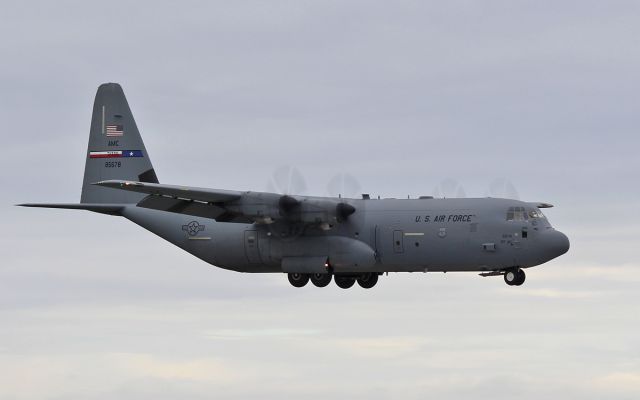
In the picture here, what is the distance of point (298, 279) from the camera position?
40.2 meters

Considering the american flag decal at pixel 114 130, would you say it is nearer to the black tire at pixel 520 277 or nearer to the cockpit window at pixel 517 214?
the cockpit window at pixel 517 214

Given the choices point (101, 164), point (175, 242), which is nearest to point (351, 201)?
point (175, 242)

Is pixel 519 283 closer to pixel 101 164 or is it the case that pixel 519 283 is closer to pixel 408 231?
pixel 408 231

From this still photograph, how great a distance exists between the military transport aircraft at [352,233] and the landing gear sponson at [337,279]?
0.04m

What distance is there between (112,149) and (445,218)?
14.8 m

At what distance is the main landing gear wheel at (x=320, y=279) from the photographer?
40250 mm

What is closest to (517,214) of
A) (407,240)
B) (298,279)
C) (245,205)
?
(407,240)

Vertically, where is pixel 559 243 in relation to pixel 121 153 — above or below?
below

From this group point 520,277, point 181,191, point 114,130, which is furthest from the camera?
point 114,130

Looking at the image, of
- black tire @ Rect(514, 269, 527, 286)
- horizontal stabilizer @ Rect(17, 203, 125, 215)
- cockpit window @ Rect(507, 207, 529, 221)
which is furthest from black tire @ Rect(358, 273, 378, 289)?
horizontal stabilizer @ Rect(17, 203, 125, 215)

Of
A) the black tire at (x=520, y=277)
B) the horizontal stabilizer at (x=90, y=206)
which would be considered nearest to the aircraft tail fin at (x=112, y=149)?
the horizontal stabilizer at (x=90, y=206)

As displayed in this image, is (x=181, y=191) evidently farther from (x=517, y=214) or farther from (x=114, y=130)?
(x=517, y=214)

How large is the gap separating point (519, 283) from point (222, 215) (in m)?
10.5

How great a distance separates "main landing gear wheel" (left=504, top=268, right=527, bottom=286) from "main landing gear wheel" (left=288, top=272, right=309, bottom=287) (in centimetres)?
716
